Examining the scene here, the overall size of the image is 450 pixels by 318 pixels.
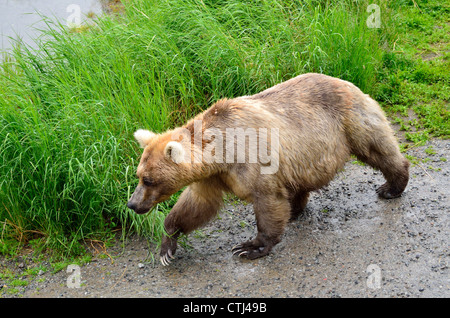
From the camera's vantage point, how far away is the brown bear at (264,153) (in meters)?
4.19

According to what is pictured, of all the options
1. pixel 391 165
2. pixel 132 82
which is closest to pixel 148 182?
pixel 132 82

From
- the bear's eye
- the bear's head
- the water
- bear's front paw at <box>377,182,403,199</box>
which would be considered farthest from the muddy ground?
the water

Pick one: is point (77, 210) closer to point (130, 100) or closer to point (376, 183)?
point (130, 100)

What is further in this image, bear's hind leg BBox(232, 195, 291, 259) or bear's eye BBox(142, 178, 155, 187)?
bear's hind leg BBox(232, 195, 291, 259)

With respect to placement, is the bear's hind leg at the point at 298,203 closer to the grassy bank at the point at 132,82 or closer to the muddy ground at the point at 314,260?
the muddy ground at the point at 314,260

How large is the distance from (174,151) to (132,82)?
1.75 meters

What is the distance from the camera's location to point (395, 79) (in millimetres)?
6836

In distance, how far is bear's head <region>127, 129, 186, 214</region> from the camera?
13.5ft

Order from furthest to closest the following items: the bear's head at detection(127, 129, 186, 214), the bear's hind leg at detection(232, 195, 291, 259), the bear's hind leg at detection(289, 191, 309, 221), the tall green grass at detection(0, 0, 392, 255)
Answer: the bear's hind leg at detection(289, 191, 309, 221), the tall green grass at detection(0, 0, 392, 255), the bear's hind leg at detection(232, 195, 291, 259), the bear's head at detection(127, 129, 186, 214)

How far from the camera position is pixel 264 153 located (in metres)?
4.28

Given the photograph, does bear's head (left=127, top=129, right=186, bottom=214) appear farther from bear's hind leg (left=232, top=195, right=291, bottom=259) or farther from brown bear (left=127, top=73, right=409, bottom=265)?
bear's hind leg (left=232, top=195, right=291, bottom=259)

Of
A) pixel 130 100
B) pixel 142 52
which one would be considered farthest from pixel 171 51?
pixel 130 100

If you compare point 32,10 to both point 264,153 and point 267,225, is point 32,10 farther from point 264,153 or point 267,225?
point 267,225

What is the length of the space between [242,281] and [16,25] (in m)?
6.62
